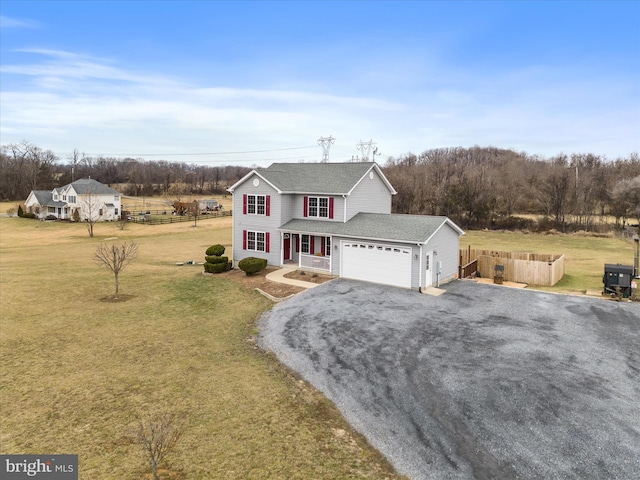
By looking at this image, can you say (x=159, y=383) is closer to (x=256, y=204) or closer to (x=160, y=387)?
(x=160, y=387)

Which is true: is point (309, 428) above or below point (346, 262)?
below

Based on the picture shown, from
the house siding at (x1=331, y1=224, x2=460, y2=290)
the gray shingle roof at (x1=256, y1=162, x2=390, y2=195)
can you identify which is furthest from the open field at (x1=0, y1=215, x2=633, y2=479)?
the gray shingle roof at (x1=256, y1=162, x2=390, y2=195)

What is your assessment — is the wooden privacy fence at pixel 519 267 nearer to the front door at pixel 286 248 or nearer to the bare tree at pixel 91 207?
the front door at pixel 286 248

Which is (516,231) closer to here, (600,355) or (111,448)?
(600,355)

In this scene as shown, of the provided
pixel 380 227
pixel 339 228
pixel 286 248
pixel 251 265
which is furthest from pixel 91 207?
pixel 380 227

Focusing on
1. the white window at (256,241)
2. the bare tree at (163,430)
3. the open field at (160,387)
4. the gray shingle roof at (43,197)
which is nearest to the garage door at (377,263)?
the open field at (160,387)

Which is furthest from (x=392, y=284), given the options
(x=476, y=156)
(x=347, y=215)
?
(x=476, y=156)

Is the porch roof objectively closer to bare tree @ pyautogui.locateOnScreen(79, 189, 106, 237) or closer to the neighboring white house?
the neighboring white house
